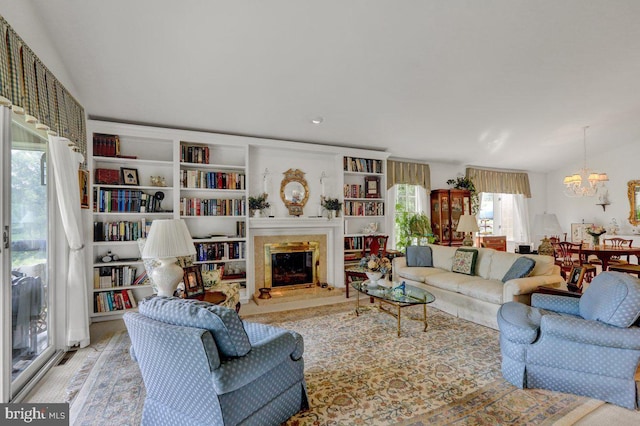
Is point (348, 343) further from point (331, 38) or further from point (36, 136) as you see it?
point (36, 136)

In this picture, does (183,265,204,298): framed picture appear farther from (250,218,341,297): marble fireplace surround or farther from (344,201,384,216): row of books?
(344,201,384,216): row of books

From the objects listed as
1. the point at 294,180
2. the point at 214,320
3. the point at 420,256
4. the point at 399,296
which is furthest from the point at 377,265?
the point at 214,320

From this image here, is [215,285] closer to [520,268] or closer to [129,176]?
[129,176]

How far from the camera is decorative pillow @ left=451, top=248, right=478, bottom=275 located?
4199mm

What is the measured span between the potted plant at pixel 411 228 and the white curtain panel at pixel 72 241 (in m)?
5.04

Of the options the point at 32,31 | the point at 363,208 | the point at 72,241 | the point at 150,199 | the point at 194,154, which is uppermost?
the point at 32,31

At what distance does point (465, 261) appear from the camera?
4273 millimetres

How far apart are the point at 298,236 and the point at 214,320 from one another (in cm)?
354

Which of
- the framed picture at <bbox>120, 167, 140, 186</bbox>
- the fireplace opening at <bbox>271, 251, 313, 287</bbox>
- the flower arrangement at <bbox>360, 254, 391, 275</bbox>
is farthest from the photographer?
the fireplace opening at <bbox>271, 251, 313, 287</bbox>

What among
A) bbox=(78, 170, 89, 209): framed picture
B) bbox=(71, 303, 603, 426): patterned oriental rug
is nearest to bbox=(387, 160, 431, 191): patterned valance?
bbox=(71, 303, 603, 426): patterned oriental rug

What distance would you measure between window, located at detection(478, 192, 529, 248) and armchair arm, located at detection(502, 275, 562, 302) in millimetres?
4402

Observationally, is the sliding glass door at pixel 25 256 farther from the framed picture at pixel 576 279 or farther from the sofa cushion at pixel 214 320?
the framed picture at pixel 576 279

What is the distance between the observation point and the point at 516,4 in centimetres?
246

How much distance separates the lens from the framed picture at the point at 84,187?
3301mm
